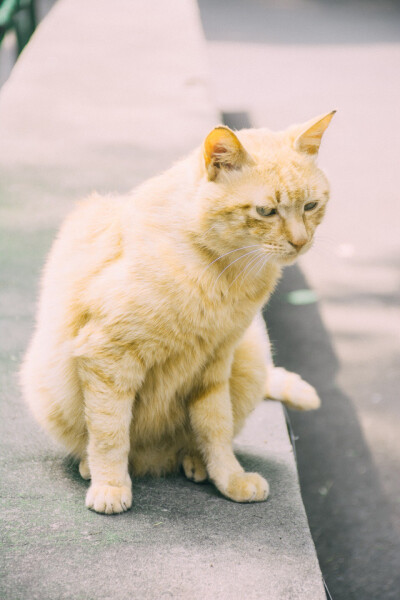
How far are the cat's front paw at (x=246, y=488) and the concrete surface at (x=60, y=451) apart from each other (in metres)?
0.02

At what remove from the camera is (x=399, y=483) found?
2758 mm

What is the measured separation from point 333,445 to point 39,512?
1707 mm

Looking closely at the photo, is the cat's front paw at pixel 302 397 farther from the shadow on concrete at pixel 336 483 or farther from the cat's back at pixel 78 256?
the cat's back at pixel 78 256

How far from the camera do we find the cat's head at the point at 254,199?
1.57 metres

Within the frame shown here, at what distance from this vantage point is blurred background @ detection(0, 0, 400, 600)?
2.63 metres

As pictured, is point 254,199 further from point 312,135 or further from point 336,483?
point 336,483

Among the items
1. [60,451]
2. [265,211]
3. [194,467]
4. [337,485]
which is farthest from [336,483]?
[265,211]

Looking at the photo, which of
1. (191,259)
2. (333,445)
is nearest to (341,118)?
(333,445)

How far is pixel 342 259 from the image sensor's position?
4570mm

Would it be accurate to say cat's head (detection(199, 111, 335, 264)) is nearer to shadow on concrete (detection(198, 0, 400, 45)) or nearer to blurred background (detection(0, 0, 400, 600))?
blurred background (detection(0, 0, 400, 600))

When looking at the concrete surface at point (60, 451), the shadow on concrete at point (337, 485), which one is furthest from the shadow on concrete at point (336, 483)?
the concrete surface at point (60, 451)

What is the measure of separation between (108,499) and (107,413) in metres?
0.21

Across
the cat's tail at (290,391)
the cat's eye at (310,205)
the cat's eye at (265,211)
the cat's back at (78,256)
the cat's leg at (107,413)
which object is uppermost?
the cat's eye at (265,211)

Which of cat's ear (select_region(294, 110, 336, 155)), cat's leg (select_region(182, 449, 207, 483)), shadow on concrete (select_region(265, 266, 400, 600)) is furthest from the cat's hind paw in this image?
cat's ear (select_region(294, 110, 336, 155))
